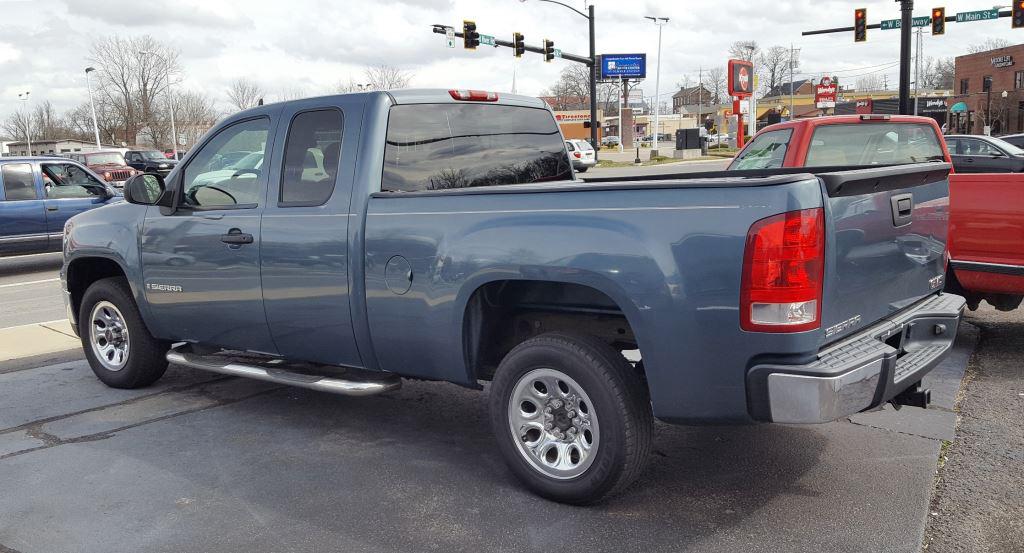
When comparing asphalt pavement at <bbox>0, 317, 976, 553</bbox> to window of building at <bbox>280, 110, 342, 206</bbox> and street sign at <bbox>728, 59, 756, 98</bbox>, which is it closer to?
window of building at <bbox>280, 110, 342, 206</bbox>

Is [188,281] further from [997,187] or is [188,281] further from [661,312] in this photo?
[997,187]

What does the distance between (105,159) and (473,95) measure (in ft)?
86.9

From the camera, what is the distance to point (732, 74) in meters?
47.0

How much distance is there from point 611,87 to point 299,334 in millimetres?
126311

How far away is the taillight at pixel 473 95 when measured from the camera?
198 inches

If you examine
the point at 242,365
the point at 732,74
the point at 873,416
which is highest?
the point at 732,74

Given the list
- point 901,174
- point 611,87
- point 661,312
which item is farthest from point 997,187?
point 611,87

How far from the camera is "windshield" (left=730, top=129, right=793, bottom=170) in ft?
27.2

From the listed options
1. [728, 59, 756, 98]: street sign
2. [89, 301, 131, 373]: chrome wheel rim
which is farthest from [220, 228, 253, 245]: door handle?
[728, 59, 756, 98]: street sign

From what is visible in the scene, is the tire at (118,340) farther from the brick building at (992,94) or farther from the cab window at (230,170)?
the brick building at (992,94)

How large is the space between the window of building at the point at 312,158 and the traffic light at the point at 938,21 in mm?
29219

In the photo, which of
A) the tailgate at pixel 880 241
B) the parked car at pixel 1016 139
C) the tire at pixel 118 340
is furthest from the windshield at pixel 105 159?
the tailgate at pixel 880 241

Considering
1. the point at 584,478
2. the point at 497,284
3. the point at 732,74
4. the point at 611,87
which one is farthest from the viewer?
the point at 611,87

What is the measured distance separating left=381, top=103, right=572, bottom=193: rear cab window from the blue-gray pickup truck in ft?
0.05
